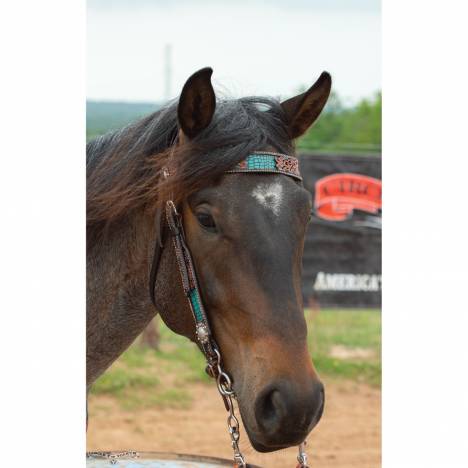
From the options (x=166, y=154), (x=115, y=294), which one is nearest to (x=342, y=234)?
(x=115, y=294)

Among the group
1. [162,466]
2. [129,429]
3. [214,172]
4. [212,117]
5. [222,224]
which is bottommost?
[129,429]

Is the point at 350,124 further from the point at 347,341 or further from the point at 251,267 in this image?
the point at 251,267

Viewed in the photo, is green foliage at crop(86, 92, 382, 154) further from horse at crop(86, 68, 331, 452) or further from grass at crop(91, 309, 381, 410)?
horse at crop(86, 68, 331, 452)

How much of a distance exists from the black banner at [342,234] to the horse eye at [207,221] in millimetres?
5552

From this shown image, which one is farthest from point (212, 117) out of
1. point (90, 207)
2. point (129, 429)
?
point (129, 429)

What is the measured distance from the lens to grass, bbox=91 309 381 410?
22.9 ft

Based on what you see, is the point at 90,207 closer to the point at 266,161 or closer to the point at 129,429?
the point at 266,161

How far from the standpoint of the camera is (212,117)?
2154mm

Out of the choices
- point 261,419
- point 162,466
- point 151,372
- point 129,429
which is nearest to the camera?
point 261,419

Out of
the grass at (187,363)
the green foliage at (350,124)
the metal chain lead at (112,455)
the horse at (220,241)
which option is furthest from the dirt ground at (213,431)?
the green foliage at (350,124)

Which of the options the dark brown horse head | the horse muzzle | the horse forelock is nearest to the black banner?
the horse forelock

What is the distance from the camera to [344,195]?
297 inches

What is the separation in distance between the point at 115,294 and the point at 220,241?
0.62 m
